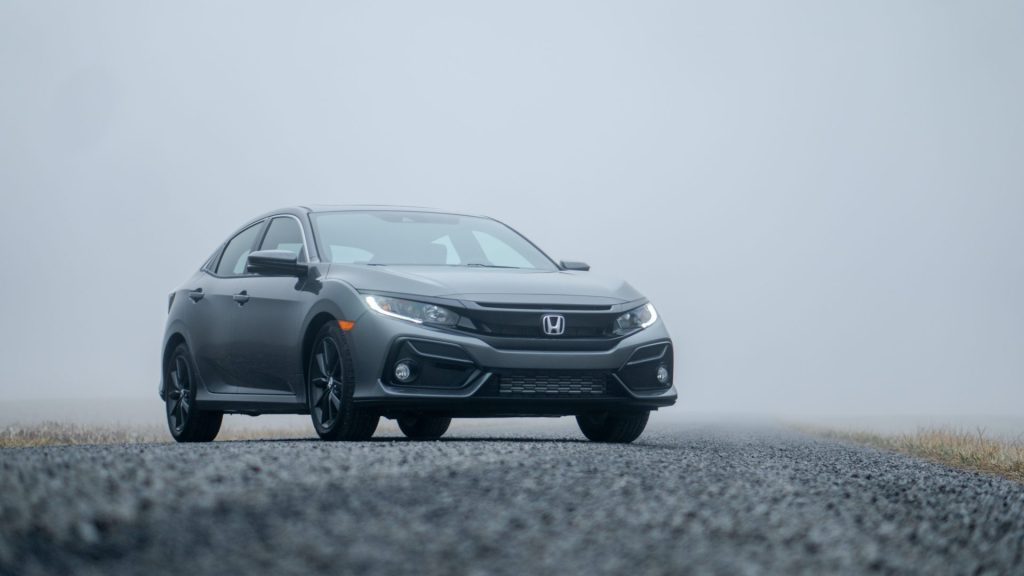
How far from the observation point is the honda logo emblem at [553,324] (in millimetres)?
8516

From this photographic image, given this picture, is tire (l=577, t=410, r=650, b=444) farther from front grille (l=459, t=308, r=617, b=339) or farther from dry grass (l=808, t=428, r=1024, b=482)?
dry grass (l=808, t=428, r=1024, b=482)

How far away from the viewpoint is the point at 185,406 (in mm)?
10516

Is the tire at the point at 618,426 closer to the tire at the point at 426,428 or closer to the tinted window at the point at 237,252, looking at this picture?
the tire at the point at 426,428

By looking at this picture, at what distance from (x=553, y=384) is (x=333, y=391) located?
1.38m

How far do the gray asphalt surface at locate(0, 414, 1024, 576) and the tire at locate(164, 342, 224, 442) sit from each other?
3.60 metres

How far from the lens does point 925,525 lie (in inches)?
215

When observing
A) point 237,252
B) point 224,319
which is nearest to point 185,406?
point 224,319

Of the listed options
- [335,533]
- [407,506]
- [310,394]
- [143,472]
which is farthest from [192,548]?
[310,394]

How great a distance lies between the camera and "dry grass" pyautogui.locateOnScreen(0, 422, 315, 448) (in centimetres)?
1249

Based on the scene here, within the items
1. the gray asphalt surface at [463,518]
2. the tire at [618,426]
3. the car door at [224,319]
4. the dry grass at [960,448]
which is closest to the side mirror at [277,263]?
the car door at [224,319]

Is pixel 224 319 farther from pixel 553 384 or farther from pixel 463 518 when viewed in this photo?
pixel 463 518

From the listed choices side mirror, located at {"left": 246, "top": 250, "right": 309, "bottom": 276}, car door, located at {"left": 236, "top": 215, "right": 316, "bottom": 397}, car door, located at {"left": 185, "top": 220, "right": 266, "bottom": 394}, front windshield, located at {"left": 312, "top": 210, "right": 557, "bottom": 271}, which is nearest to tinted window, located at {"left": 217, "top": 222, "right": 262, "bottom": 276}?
car door, located at {"left": 185, "top": 220, "right": 266, "bottom": 394}

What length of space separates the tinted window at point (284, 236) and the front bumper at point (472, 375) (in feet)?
4.87

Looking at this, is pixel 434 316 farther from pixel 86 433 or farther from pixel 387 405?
pixel 86 433
